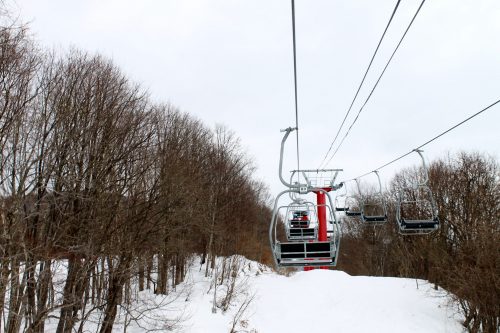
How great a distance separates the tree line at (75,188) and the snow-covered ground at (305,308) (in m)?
2.49

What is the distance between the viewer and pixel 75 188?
1313 centimetres

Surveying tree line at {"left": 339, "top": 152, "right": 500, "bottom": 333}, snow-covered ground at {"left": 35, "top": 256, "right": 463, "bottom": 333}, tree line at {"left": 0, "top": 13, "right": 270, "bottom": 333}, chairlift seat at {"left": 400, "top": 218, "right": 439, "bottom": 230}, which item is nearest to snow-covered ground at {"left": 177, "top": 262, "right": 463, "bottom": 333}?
snow-covered ground at {"left": 35, "top": 256, "right": 463, "bottom": 333}

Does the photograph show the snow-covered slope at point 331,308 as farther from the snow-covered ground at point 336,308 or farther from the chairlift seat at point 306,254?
the chairlift seat at point 306,254

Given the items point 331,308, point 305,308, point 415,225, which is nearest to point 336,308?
point 331,308

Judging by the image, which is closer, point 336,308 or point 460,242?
point 460,242

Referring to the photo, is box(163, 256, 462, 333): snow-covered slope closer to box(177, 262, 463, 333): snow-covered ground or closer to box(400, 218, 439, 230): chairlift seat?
box(177, 262, 463, 333): snow-covered ground

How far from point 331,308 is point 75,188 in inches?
679

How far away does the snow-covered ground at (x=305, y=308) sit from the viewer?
694 inches

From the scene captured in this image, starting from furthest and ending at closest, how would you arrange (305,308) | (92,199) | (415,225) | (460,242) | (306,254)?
(305,308), (460,242), (92,199), (415,225), (306,254)

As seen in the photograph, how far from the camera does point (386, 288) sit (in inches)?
1078

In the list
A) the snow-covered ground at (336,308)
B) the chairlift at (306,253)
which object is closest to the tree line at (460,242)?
the snow-covered ground at (336,308)

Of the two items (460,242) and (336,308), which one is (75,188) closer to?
(336,308)

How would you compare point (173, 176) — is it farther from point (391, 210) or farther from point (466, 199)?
point (391, 210)

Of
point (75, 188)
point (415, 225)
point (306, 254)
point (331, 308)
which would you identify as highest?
point (75, 188)
